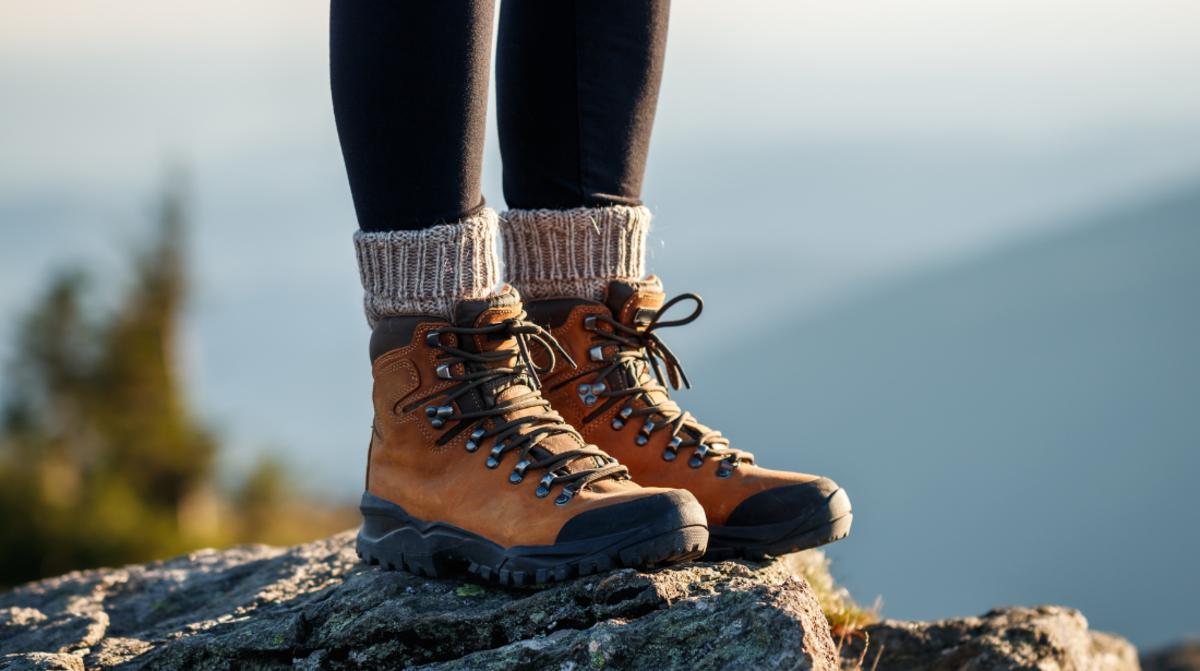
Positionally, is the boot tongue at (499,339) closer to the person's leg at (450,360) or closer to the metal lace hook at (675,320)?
the person's leg at (450,360)

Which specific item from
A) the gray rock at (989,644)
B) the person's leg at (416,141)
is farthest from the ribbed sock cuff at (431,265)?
the gray rock at (989,644)

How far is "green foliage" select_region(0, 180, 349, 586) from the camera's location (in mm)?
11180

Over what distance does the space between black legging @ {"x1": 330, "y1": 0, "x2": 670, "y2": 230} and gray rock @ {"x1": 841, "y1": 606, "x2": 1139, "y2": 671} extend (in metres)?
1.14

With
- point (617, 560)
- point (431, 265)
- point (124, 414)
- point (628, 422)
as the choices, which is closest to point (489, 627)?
point (617, 560)

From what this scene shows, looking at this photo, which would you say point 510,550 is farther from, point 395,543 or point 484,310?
point 484,310

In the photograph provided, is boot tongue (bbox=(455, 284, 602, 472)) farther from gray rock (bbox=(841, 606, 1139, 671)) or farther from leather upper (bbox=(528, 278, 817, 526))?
gray rock (bbox=(841, 606, 1139, 671))

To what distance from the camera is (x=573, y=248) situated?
221 centimetres

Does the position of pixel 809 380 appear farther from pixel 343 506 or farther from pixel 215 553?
pixel 215 553

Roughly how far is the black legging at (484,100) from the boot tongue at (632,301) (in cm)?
17

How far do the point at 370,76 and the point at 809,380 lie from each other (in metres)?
54.4

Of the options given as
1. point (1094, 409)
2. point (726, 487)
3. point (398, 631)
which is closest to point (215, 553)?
point (398, 631)

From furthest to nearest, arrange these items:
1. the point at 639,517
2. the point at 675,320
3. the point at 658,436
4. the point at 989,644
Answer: the point at 989,644 < the point at 675,320 < the point at 658,436 < the point at 639,517

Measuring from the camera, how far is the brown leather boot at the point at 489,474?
1.85 m

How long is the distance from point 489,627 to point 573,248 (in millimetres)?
726
